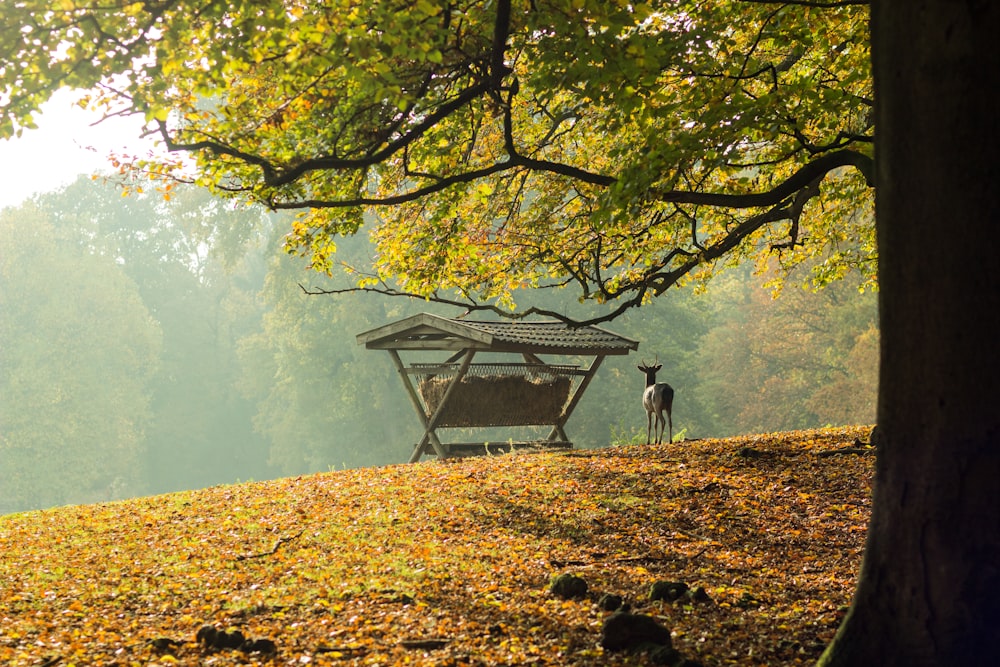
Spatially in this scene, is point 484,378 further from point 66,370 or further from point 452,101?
point 66,370

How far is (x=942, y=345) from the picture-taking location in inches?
148

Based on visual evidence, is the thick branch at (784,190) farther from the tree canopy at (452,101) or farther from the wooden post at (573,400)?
the wooden post at (573,400)

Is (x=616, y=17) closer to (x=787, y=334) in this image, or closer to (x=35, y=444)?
(x=787, y=334)

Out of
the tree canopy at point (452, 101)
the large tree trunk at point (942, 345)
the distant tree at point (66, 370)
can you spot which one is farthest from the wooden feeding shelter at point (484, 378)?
the distant tree at point (66, 370)

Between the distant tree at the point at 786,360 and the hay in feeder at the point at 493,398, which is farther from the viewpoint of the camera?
the distant tree at the point at 786,360

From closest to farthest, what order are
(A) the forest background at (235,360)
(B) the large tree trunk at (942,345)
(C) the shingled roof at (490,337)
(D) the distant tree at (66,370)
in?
(B) the large tree trunk at (942,345) → (C) the shingled roof at (490,337) → (A) the forest background at (235,360) → (D) the distant tree at (66,370)

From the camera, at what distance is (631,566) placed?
665 cm

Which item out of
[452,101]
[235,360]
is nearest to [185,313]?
[235,360]

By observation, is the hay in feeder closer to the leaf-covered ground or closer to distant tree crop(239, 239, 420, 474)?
the leaf-covered ground

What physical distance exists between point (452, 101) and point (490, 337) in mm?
6459

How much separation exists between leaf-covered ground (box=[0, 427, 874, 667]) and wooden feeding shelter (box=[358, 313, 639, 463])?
9.96 feet

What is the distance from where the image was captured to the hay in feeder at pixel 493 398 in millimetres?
14203

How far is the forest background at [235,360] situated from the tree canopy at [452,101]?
A: 16.9 meters

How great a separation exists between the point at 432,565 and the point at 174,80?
4385 millimetres
